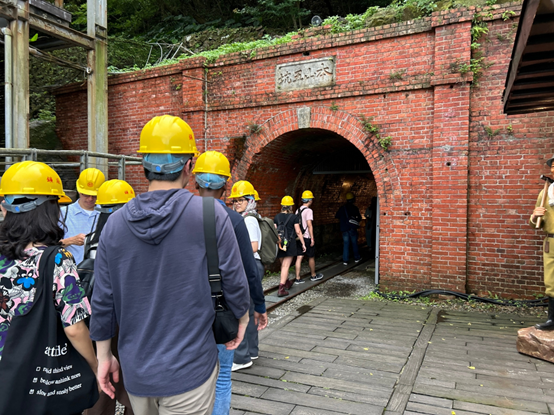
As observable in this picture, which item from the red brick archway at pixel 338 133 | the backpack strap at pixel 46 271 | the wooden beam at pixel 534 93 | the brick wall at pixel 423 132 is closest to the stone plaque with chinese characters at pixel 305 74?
the brick wall at pixel 423 132

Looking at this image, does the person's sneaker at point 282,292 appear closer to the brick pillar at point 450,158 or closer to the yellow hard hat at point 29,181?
the brick pillar at point 450,158

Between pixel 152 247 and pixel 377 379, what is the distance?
119 inches

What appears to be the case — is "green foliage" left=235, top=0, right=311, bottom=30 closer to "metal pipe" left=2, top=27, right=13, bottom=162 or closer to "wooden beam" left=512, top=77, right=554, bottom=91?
"metal pipe" left=2, top=27, right=13, bottom=162

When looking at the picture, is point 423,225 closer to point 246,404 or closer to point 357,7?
point 246,404

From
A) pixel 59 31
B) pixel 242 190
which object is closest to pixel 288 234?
pixel 242 190

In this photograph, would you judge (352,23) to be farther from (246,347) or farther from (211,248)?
(211,248)

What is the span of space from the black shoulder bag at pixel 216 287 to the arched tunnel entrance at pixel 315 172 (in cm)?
669

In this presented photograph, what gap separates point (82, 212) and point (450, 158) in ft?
18.5

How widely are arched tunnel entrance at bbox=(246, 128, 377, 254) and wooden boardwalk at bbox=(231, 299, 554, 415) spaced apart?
415cm

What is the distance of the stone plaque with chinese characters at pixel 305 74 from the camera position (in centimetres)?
780

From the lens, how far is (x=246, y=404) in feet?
11.2

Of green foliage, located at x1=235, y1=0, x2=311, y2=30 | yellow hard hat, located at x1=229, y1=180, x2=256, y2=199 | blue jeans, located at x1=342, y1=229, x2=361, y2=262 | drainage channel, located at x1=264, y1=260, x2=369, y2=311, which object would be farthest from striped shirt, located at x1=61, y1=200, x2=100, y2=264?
green foliage, located at x1=235, y1=0, x2=311, y2=30

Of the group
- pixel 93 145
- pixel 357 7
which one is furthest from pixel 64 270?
pixel 357 7

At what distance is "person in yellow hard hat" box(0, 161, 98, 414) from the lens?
1.82 meters
